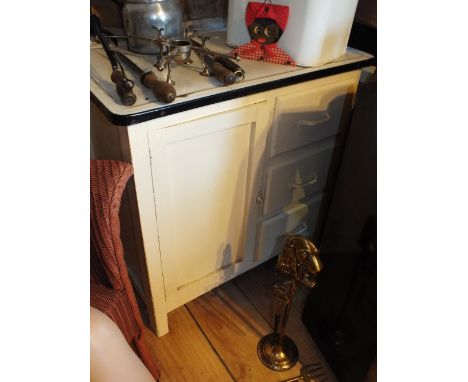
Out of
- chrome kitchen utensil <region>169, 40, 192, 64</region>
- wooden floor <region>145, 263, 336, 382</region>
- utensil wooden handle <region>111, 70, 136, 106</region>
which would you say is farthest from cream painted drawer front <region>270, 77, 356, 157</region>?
wooden floor <region>145, 263, 336, 382</region>

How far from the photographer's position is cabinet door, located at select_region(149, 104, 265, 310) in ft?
2.94

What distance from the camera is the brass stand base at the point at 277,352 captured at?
1184 millimetres

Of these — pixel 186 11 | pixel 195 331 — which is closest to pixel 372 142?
pixel 186 11

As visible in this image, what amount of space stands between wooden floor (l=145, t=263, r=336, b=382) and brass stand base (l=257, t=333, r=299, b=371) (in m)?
0.02

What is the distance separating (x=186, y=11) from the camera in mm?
1196

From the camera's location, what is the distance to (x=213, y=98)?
0.85m

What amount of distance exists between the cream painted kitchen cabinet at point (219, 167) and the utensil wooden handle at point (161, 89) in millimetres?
21

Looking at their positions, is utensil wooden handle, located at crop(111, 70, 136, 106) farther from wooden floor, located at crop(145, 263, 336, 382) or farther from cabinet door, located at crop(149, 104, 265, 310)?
wooden floor, located at crop(145, 263, 336, 382)

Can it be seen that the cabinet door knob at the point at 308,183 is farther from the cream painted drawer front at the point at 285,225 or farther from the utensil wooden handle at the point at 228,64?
the utensil wooden handle at the point at 228,64

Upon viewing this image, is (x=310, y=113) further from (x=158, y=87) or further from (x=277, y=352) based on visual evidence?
(x=277, y=352)

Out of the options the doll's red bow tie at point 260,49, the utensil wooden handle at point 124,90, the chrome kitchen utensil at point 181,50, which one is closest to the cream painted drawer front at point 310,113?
the doll's red bow tie at point 260,49

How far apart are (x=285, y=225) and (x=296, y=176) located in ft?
0.71
